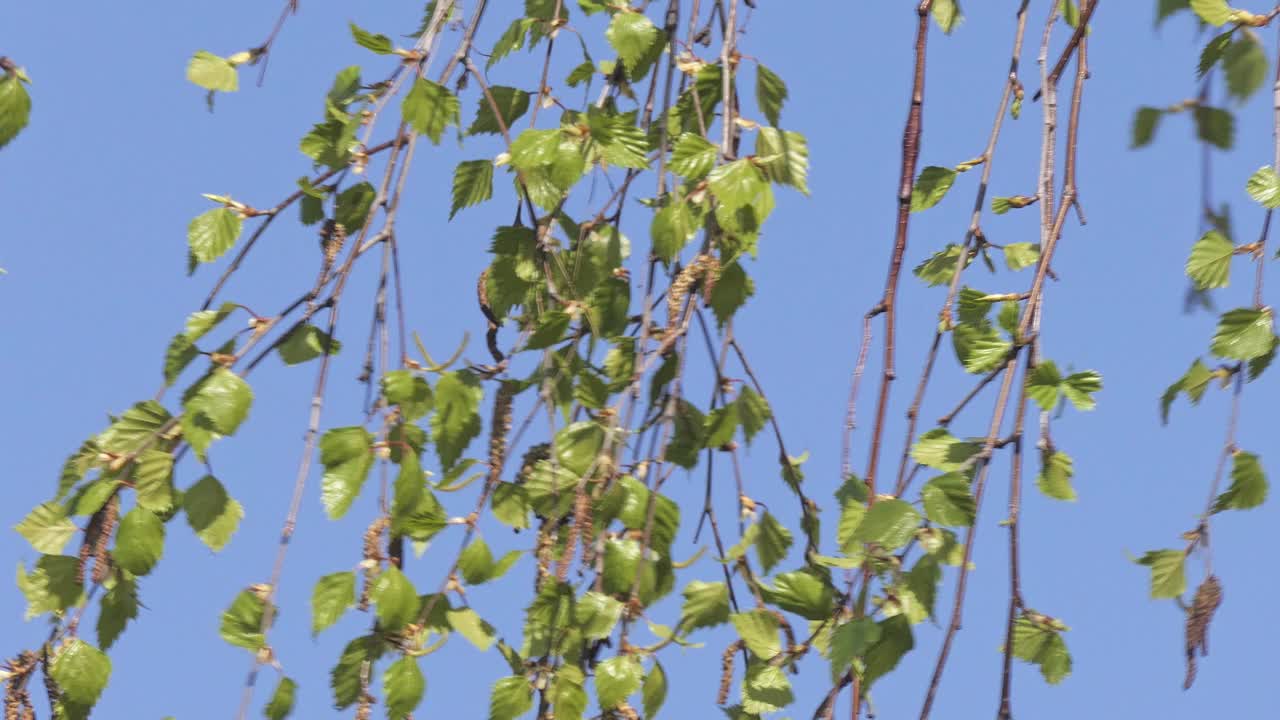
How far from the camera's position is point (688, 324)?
1.44m

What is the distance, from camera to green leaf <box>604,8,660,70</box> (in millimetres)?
1493

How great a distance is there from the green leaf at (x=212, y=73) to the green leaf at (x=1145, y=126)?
0.86m

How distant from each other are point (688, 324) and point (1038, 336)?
32 cm

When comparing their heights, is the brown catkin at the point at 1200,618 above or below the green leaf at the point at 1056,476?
below

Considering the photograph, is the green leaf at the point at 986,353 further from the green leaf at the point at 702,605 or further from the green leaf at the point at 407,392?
the green leaf at the point at 407,392

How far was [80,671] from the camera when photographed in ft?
4.73

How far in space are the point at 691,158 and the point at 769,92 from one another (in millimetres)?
174

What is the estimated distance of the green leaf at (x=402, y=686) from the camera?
1.40 meters

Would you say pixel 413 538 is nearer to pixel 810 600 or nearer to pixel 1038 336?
pixel 810 600

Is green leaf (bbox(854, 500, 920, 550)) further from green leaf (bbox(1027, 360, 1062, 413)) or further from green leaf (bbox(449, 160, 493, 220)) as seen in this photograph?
green leaf (bbox(449, 160, 493, 220))

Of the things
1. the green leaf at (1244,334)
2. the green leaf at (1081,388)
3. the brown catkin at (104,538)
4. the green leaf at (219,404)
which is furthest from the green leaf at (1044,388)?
the brown catkin at (104,538)

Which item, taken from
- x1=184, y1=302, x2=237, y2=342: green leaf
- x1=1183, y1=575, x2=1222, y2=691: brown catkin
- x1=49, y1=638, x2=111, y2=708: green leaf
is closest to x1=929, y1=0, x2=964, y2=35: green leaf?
x1=1183, y1=575, x2=1222, y2=691: brown catkin

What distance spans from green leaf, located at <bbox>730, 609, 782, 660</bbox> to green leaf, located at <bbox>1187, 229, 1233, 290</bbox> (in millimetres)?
497

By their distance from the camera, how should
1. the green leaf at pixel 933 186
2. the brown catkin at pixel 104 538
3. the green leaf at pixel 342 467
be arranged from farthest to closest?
the green leaf at pixel 933 186 → the brown catkin at pixel 104 538 → the green leaf at pixel 342 467
